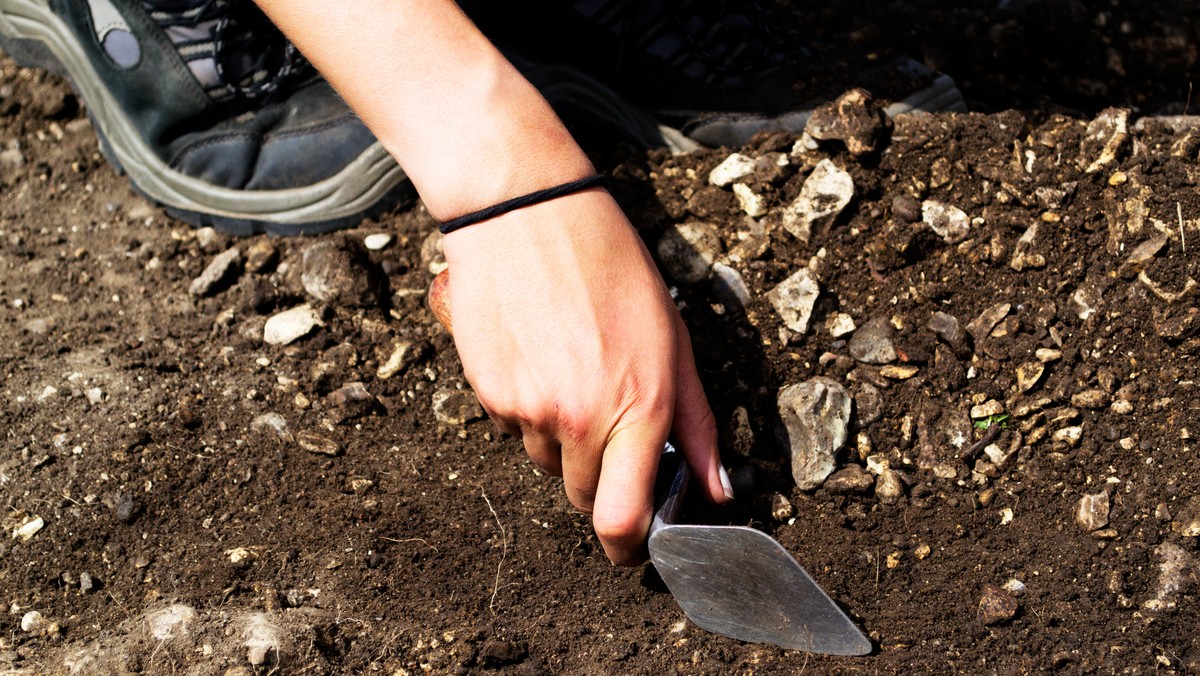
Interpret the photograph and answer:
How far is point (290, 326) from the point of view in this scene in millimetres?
2049

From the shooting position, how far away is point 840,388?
1835 millimetres

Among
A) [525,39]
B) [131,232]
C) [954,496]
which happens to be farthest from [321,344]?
[954,496]

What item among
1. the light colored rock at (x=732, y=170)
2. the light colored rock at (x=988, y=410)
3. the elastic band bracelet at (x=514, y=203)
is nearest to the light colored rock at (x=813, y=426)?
the light colored rock at (x=988, y=410)

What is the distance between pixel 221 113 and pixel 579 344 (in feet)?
4.41

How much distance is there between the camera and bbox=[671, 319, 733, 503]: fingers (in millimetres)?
1522

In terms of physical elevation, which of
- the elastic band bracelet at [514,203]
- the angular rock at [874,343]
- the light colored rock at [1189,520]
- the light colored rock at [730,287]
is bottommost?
the light colored rock at [1189,520]

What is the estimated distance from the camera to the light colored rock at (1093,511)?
1.60m

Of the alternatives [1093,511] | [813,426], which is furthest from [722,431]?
[1093,511]

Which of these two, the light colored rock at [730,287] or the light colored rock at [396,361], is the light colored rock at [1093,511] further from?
the light colored rock at [396,361]

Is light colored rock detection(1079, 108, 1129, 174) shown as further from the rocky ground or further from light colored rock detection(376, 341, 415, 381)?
light colored rock detection(376, 341, 415, 381)

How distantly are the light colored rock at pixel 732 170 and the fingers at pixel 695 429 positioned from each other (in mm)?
647

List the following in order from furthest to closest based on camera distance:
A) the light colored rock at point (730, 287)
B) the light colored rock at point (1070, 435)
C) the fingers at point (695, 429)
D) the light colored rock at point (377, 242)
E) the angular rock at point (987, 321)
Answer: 1. the light colored rock at point (377, 242)
2. the light colored rock at point (730, 287)
3. the angular rock at point (987, 321)
4. the light colored rock at point (1070, 435)
5. the fingers at point (695, 429)

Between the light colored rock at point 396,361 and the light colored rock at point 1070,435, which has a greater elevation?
the light colored rock at point 396,361

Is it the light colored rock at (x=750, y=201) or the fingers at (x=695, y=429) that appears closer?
the fingers at (x=695, y=429)
